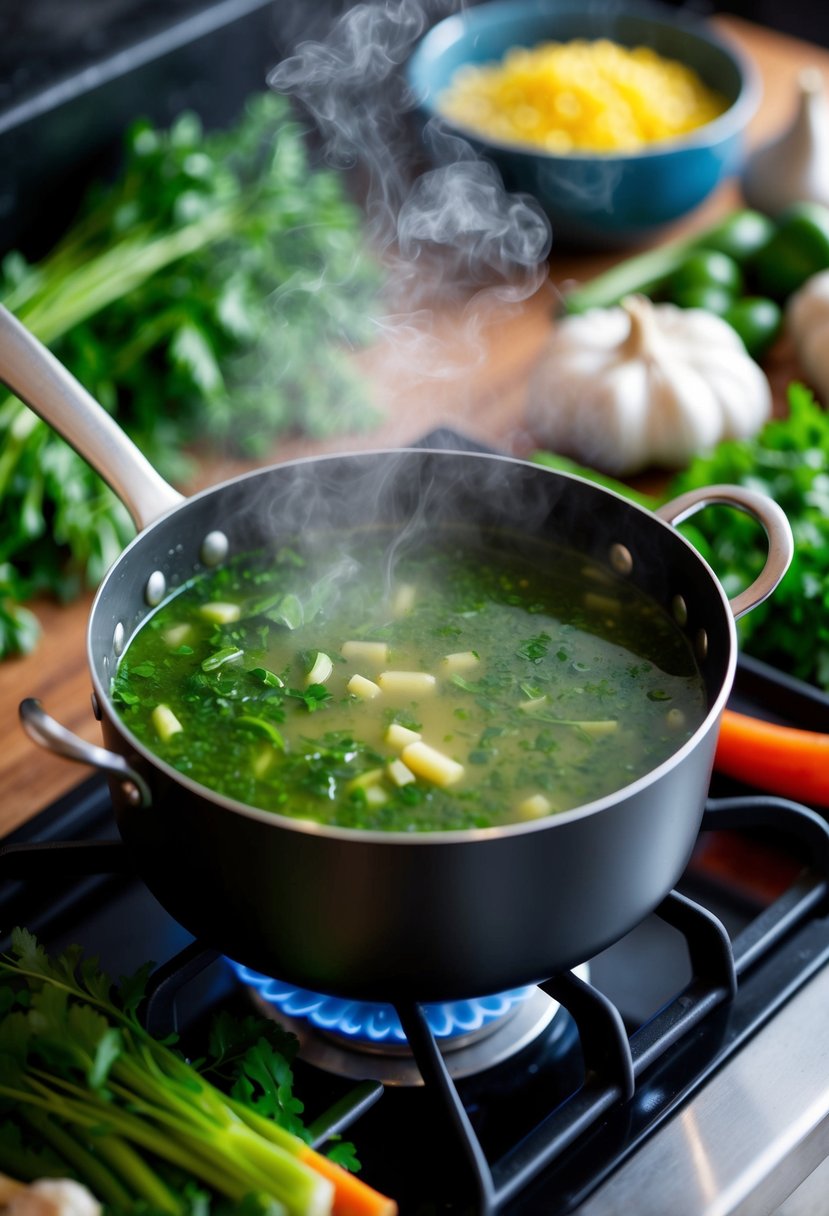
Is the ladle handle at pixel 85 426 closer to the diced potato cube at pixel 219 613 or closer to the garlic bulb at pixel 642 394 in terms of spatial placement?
the diced potato cube at pixel 219 613

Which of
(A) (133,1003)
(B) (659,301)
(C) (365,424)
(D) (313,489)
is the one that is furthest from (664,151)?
(A) (133,1003)

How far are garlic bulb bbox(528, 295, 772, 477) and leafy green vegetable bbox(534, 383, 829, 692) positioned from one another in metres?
0.05

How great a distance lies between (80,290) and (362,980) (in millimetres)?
1218

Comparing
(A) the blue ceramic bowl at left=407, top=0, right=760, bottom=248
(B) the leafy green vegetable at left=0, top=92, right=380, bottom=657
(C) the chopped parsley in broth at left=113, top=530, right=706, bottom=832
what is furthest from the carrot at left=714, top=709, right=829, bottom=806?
(A) the blue ceramic bowl at left=407, top=0, right=760, bottom=248

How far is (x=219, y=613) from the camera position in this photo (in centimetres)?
130

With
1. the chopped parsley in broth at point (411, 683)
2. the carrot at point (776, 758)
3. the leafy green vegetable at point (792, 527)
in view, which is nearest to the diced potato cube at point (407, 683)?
the chopped parsley in broth at point (411, 683)

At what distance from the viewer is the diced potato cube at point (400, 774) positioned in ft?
3.52

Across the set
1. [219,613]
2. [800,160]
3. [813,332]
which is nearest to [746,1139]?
[219,613]

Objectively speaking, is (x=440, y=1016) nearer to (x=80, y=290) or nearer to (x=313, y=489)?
(x=313, y=489)

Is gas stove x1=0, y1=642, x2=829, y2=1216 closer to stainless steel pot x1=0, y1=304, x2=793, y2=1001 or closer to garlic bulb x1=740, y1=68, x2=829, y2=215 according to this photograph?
stainless steel pot x1=0, y1=304, x2=793, y2=1001

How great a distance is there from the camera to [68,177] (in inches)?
79.3

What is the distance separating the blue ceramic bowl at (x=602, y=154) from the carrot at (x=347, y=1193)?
66.1 inches

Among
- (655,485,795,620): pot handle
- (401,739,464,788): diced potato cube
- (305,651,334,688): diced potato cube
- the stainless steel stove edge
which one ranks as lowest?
the stainless steel stove edge

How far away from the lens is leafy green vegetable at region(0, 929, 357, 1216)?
3.00ft
